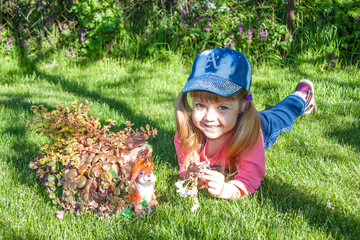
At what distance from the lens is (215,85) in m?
2.04

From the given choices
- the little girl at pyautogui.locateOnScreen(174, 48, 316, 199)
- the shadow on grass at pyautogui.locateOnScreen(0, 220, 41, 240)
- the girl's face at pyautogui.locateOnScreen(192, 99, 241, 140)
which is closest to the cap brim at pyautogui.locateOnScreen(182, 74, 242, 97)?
the little girl at pyautogui.locateOnScreen(174, 48, 316, 199)

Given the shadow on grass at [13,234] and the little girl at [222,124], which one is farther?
the little girl at [222,124]

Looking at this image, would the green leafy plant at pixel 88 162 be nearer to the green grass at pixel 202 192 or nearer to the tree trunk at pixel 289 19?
the green grass at pixel 202 192

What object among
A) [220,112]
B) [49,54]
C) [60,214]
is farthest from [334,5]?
[60,214]

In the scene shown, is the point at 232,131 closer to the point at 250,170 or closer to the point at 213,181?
the point at 250,170

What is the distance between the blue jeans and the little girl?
569 millimetres

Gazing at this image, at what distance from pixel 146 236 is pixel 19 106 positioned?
8.24 feet

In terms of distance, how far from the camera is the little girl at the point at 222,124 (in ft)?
6.81

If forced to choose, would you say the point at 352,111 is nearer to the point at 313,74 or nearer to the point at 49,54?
the point at 313,74

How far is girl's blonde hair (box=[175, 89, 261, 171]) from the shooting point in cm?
217

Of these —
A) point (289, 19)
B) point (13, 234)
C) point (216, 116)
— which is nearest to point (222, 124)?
point (216, 116)

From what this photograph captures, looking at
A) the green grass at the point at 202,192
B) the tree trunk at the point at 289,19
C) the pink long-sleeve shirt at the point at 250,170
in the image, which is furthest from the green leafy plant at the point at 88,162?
the tree trunk at the point at 289,19

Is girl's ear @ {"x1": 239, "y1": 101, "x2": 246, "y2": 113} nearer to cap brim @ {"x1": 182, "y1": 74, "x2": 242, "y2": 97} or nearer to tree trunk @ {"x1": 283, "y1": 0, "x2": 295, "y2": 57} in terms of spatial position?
cap brim @ {"x1": 182, "y1": 74, "x2": 242, "y2": 97}

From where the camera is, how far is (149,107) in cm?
383
